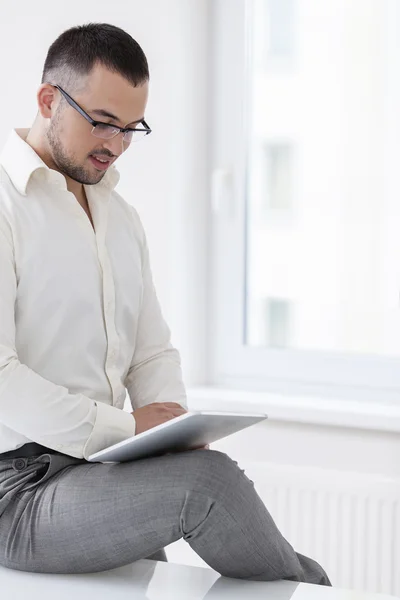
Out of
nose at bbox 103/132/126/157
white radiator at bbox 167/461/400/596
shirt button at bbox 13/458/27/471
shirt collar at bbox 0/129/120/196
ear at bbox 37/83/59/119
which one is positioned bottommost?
white radiator at bbox 167/461/400/596

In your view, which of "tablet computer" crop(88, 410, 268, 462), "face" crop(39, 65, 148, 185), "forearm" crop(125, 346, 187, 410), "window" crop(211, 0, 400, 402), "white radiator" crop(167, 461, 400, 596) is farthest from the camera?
"window" crop(211, 0, 400, 402)

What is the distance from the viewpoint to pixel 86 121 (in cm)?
149

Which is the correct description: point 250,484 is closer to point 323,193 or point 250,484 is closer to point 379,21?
point 323,193

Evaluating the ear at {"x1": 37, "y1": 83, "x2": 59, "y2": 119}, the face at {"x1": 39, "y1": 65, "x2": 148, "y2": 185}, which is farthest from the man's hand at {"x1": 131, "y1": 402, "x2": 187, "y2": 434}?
the ear at {"x1": 37, "y1": 83, "x2": 59, "y2": 119}

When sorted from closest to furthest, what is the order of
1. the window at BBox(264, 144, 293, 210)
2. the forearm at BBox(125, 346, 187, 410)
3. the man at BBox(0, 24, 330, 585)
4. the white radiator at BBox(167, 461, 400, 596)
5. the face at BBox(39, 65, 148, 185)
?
the man at BBox(0, 24, 330, 585), the face at BBox(39, 65, 148, 185), the forearm at BBox(125, 346, 187, 410), the white radiator at BBox(167, 461, 400, 596), the window at BBox(264, 144, 293, 210)

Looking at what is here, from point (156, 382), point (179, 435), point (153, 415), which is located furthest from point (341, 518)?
point (179, 435)

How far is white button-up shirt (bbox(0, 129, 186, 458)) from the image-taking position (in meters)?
1.42

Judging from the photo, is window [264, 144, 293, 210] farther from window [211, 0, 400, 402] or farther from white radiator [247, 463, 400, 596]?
white radiator [247, 463, 400, 596]

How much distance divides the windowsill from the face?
89 centimetres

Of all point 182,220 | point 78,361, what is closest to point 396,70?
point 182,220

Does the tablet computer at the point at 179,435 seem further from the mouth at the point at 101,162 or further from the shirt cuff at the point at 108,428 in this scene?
the mouth at the point at 101,162

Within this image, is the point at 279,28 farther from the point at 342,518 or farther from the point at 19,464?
the point at 19,464

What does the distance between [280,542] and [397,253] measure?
3.51 feet

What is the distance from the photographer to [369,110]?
2289 mm
